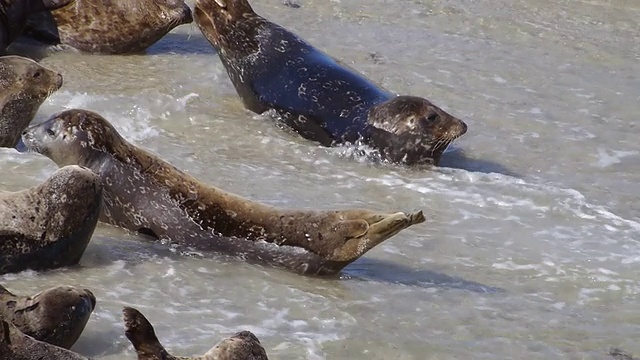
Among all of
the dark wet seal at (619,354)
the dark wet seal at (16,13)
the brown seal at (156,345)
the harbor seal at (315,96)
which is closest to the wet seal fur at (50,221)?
the brown seal at (156,345)

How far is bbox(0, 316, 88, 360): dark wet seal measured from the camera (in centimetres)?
361

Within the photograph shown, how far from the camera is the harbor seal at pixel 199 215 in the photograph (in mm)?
5488

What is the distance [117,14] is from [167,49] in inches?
20.4

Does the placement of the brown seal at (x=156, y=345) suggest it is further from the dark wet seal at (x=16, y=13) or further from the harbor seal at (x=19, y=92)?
the dark wet seal at (x=16, y=13)

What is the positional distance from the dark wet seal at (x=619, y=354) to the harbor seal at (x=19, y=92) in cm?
333

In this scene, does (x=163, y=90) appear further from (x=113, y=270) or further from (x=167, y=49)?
(x=113, y=270)

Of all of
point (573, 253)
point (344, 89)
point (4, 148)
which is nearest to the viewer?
point (573, 253)

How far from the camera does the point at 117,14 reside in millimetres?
9367

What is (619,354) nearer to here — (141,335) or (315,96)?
(141,335)

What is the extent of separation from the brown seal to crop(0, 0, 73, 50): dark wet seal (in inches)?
205

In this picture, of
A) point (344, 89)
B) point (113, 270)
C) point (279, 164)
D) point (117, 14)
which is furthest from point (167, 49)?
point (113, 270)

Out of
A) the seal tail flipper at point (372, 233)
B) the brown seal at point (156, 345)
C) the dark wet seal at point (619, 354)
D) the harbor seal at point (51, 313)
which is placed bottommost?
the harbor seal at point (51, 313)

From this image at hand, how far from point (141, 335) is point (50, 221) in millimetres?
1446

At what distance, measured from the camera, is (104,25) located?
30.5 ft
